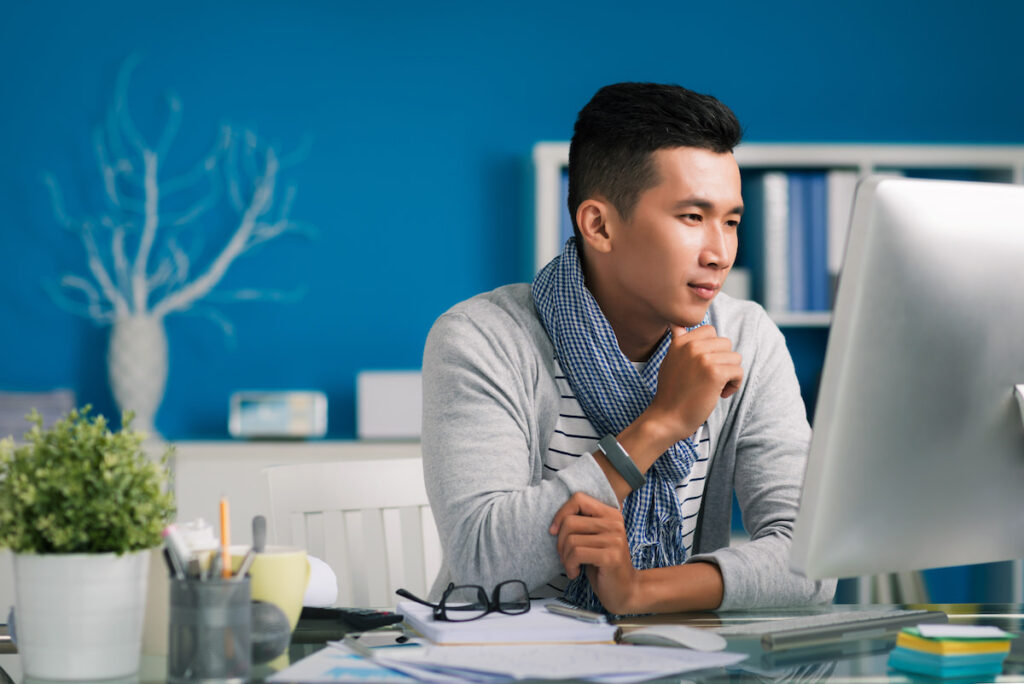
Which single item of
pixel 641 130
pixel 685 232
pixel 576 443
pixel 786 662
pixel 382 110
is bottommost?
pixel 786 662

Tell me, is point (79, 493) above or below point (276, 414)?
below

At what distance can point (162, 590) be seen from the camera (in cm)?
94

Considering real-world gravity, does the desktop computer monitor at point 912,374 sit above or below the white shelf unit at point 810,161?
below

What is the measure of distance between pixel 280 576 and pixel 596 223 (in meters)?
0.80

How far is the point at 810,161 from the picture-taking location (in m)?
2.88

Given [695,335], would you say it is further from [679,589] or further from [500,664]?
[500,664]

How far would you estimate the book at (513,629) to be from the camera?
39.3 inches

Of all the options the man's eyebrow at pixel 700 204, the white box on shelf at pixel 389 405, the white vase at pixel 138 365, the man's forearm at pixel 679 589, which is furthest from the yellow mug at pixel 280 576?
the white vase at pixel 138 365

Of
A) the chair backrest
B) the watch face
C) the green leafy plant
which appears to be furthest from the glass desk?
the watch face

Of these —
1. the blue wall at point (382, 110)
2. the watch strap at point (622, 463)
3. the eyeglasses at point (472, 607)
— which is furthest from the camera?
the blue wall at point (382, 110)

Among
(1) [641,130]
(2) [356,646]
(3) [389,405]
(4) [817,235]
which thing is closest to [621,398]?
(1) [641,130]

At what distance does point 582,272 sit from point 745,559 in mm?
543

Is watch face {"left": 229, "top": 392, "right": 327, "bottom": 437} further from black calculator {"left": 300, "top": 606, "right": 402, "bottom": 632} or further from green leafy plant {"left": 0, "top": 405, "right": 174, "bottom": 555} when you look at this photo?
green leafy plant {"left": 0, "top": 405, "right": 174, "bottom": 555}

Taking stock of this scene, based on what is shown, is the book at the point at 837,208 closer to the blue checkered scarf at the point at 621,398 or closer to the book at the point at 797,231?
the book at the point at 797,231
